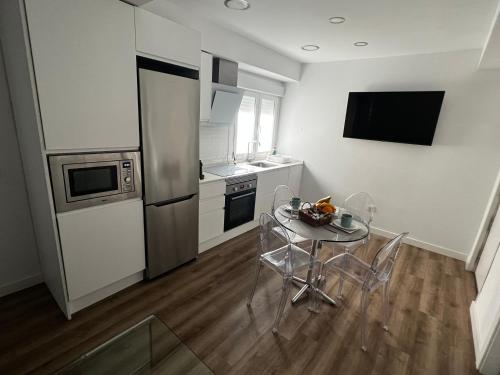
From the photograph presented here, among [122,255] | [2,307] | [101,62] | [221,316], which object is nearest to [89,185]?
[122,255]

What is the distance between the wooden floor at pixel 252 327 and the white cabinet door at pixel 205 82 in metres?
1.72

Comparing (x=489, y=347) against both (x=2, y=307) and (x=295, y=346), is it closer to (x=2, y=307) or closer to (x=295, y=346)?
(x=295, y=346)

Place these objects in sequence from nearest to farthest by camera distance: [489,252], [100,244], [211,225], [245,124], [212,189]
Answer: [100,244], [489,252], [212,189], [211,225], [245,124]

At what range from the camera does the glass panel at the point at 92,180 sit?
5.58ft

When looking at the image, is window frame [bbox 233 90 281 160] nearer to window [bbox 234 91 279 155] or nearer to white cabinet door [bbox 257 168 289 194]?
window [bbox 234 91 279 155]

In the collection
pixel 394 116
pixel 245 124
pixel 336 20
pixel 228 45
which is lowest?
pixel 245 124

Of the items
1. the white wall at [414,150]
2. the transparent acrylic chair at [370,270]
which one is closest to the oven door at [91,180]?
the transparent acrylic chair at [370,270]

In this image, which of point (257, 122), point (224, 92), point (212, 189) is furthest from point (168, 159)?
point (257, 122)

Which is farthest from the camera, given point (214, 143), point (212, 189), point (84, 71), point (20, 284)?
point (214, 143)

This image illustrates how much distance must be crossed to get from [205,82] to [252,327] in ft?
7.73

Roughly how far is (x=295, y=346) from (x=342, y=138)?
2994 mm

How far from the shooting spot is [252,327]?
6.35 feet

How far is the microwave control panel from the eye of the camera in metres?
1.92

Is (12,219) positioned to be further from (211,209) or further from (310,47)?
(310,47)
